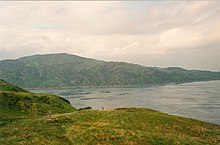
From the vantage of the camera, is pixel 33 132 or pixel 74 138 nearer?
pixel 74 138

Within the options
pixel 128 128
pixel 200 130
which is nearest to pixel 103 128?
pixel 128 128

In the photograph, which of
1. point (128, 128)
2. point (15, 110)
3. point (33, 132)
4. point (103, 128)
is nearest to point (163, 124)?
point (128, 128)

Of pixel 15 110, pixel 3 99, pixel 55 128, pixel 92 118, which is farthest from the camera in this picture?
pixel 3 99

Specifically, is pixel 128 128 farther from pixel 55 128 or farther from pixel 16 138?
pixel 16 138

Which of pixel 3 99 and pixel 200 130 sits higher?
pixel 3 99

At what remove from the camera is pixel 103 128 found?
41.6m

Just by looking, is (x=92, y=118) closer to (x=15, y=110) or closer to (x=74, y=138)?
(x=74, y=138)

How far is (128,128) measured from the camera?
143 feet

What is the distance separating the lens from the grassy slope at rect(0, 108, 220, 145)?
36.5 meters

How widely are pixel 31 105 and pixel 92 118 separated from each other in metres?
36.8

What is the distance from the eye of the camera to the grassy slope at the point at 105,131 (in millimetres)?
36500

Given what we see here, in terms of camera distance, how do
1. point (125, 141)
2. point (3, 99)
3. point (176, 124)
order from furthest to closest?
point (3, 99)
point (176, 124)
point (125, 141)

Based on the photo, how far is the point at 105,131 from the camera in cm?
3994

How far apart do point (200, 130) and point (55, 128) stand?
85.0 feet
